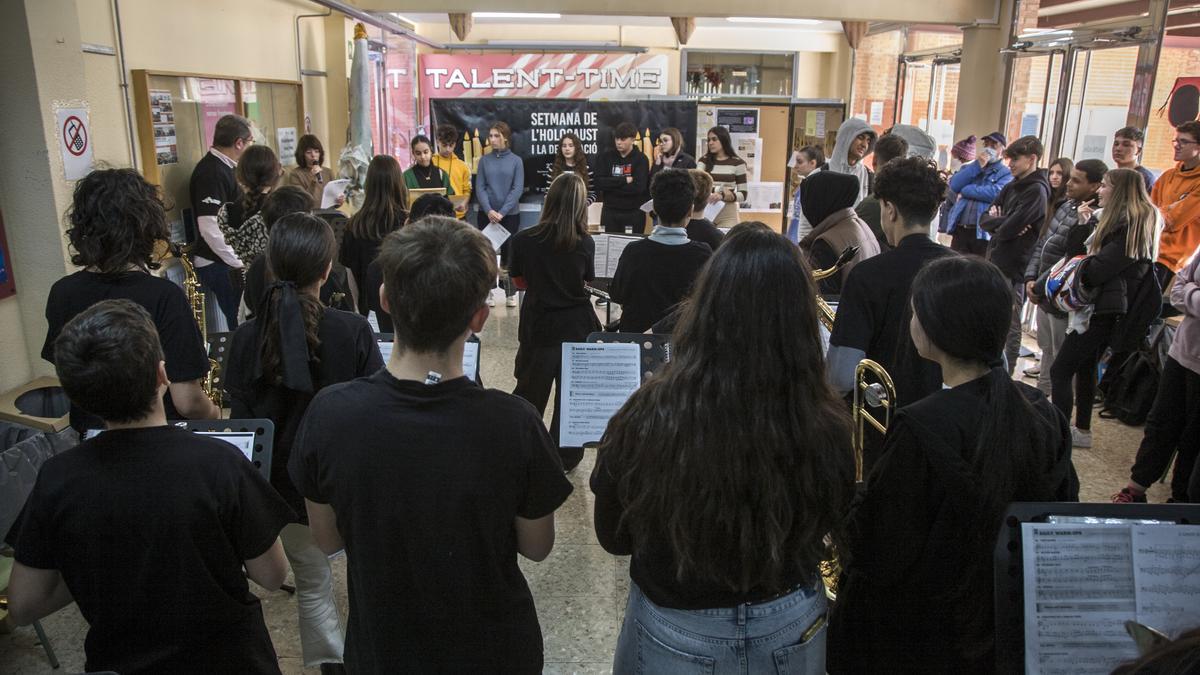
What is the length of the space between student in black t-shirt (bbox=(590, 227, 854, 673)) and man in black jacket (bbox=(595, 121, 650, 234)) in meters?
5.46

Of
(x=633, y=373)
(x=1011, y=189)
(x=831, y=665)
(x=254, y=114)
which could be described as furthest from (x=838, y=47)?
(x=831, y=665)

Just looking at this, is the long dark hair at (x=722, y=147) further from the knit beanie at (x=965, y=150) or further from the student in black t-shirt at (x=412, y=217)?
the student in black t-shirt at (x=412, y=217)

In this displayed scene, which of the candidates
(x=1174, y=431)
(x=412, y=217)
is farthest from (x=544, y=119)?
(x=1174, y=431)

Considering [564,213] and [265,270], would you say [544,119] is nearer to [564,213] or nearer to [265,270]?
[564,213]

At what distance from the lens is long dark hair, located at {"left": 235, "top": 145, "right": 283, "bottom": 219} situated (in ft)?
13.6

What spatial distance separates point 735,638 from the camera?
4.70 feet

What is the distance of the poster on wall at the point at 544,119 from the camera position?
7.47 meters

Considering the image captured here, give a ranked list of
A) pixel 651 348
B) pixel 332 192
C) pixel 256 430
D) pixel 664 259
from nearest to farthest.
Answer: pixel 256 430 < pixel 651 348 < pixel 664 259 < pixel 332 192

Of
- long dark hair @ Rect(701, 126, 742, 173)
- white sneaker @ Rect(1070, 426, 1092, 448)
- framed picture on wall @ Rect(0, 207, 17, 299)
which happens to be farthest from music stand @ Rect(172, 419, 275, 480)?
long dark hair @ Rect(701, 126, 742, 173)

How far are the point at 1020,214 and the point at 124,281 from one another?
5.22 metres

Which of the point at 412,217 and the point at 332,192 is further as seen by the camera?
the point at 332,192

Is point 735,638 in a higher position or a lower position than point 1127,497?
higher

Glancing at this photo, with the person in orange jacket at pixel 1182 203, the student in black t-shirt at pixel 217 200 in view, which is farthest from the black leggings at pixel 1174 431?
the student in black t-shirt at pixel 217 200

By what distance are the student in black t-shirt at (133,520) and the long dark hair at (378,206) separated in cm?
230
